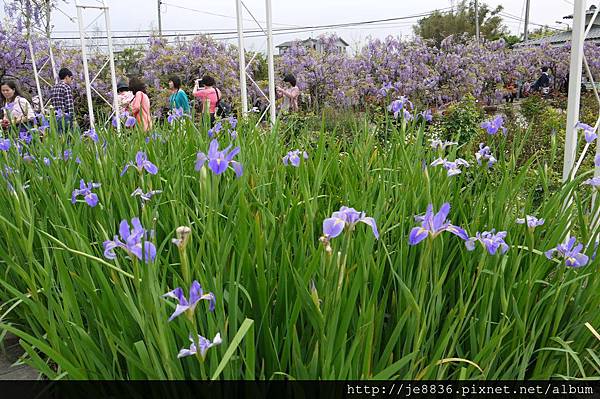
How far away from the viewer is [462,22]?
1324 inches

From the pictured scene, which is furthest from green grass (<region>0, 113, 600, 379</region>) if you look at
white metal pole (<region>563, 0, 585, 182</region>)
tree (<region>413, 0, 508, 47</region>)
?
tree (<region>413, 0, 508, 47</region>)

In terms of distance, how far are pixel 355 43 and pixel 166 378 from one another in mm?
12806

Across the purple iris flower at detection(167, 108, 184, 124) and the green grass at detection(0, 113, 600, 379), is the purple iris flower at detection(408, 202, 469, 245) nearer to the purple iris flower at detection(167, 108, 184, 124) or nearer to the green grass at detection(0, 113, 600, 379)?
the green grass at detection(0, 113, 600, 379)

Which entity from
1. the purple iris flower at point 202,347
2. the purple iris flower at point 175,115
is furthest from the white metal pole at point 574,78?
the purple iris flower at point 175,115

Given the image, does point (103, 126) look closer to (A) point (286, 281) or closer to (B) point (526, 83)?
(A) point (286, 281)

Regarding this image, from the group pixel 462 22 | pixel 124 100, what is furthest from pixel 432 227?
pixel 462 22

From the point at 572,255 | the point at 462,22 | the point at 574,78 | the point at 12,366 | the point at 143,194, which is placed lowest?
the point at 12,366

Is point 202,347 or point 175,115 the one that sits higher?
point 175,115

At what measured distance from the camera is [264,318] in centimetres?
105

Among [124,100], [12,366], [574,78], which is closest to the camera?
[12,366]

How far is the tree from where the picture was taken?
33312 millimetres

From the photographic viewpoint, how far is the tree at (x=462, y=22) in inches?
1312

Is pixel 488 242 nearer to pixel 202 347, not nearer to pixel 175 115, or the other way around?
pixel 202 347

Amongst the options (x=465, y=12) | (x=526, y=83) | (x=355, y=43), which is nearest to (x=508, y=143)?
(x=355, y=43)
